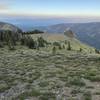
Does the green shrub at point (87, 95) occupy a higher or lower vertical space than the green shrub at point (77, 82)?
higher

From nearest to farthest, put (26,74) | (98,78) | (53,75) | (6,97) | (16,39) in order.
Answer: (6,97)
(98,78)
(53,75)
(26,74)
(16,39)

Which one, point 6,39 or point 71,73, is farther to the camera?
point 6,39

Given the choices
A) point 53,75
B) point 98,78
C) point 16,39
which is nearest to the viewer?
point 98,78

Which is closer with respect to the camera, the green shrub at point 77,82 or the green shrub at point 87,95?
the green shrub at point 87,95

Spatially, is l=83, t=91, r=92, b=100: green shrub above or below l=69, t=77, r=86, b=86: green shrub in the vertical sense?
above

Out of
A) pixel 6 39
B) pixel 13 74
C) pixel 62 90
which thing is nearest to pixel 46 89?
pixel 62 90

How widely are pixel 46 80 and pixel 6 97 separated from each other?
548 centimetres

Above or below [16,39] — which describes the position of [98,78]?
above

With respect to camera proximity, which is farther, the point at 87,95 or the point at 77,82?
the point at 77,82

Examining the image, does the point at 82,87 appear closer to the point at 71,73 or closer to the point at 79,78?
the point at 79,78

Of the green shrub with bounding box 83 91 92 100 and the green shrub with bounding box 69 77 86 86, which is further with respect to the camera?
the green shrub with bounding box 69 77 86 86

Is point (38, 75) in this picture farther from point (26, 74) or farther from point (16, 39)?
point (16, 39)

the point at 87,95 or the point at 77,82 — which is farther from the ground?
the point at 87,95

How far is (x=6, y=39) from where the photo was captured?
115 m
